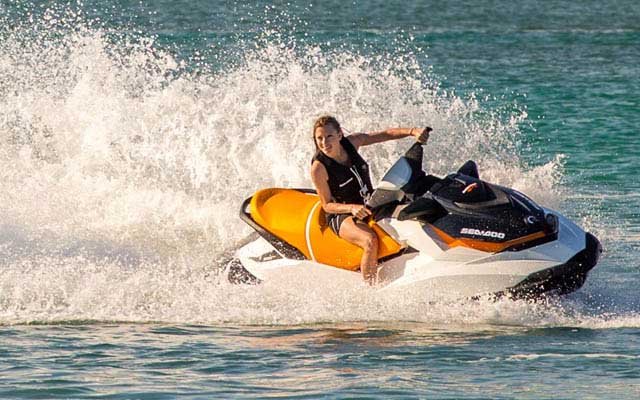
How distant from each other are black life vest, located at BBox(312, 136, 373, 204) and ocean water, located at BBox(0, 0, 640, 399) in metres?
0.58

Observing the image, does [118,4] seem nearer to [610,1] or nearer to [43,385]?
[610,1]

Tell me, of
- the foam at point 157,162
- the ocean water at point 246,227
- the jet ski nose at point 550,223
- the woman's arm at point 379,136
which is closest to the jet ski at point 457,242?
the jet ski nose at point 550,223

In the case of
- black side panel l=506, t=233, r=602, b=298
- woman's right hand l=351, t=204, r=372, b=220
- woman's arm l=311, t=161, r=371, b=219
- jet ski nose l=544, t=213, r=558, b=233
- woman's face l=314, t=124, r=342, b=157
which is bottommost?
black side panel l=506, t=233, r=602, b=298

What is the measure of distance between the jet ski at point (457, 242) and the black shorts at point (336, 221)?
1.8 inches

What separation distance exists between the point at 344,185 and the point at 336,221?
24 centimetres

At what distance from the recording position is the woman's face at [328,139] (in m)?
8.15

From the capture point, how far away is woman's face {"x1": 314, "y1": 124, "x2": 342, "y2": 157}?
321 inches

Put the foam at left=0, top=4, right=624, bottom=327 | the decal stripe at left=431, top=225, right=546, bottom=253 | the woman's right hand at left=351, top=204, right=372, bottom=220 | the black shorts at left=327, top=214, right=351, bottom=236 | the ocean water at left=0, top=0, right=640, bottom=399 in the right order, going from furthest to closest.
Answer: the foam at left=0, top=4, right=624, bottom=327 < the black shorts at left=327, top=214, right=351, bottom=236 < the woman's right hand at left=351, top=204, right=372, bottom=220 < the decal stripe at left=431, top=225, right=546, bottom=253 < the ocean water at left=0, top=0, right=640, bottom=399

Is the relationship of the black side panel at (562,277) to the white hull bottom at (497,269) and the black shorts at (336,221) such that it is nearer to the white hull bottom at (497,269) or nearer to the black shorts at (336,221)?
the white hull bottom at (497,269)

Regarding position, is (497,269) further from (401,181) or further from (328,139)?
(328,139)

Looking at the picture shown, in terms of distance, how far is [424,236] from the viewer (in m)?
7.99

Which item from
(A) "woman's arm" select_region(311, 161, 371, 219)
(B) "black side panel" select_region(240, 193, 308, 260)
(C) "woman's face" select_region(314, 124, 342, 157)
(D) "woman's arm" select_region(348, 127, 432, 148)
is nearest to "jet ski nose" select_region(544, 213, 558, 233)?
(D) "woman's arm" select_region(348, 127, 432, 148)

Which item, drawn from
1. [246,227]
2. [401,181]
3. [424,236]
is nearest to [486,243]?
[424,236]

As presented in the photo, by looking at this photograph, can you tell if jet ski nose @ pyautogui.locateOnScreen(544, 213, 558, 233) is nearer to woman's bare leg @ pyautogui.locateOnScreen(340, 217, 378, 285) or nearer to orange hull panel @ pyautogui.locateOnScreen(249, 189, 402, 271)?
orange hull panel @ pyautogui.locateOnScreen(249, 189, 402, 271)
